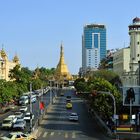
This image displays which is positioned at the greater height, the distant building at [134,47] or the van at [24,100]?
the distant building at [134,47]

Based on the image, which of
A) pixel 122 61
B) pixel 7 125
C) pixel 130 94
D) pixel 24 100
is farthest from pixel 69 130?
pixel 122 61

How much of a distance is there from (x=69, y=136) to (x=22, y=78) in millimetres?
98195

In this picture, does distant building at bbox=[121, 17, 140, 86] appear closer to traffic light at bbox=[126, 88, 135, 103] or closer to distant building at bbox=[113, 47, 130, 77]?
distant building at bbox=[113, 47, 130, 77]

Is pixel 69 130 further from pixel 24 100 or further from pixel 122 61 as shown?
pixel 122 61

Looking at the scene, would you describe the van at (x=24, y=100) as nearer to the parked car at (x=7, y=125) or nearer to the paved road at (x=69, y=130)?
the paved road at (x=69, y=130)

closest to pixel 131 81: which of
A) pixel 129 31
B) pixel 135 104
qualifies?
pixel 129 31

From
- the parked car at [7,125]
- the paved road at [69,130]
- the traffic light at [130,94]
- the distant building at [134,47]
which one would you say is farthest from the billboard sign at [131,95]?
the distant building at [134,47]

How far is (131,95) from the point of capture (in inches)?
2324

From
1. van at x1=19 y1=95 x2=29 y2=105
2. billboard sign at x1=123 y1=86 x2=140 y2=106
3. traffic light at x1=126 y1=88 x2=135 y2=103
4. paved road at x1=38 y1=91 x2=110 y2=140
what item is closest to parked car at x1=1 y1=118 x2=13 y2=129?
paved road at x1=38 y1=91 x2=110 y2=140

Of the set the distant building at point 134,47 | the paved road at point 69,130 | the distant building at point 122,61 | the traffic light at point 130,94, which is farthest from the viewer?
the distant building at point 122,61

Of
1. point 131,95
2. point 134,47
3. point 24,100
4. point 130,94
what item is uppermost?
point 134,47

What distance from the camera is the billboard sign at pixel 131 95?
194 ft

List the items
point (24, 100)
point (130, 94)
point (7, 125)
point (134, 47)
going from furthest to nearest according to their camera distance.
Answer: point (134, 47) → point (24, 100) → point (7, 125) → point (130, 94)

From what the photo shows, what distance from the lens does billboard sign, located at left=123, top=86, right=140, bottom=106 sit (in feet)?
194
